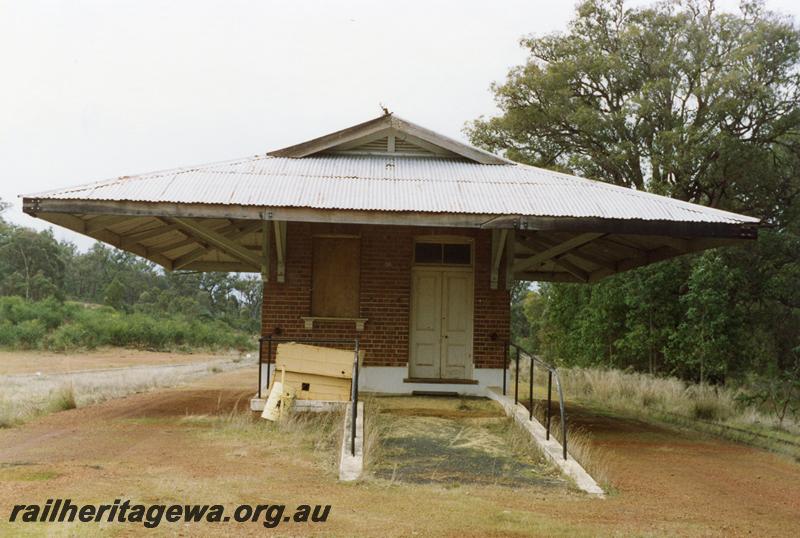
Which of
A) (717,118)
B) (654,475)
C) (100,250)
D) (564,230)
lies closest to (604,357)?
(717,118)

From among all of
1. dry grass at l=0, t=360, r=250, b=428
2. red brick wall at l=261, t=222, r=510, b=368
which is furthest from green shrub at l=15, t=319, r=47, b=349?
red brick wall at l=261, t=222, r=510, b=368

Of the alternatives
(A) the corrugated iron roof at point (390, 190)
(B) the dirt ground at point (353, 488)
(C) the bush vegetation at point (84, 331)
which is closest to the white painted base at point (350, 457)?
(B) the dirt ground at point (353, 488)

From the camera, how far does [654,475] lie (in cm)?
927

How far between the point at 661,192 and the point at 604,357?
554 centimetres

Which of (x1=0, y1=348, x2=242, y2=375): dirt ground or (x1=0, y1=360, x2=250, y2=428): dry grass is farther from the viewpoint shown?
(x1=0, y1=348, x2=242, y2=375): dirt ground

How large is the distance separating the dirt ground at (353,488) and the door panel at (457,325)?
9.50 ft

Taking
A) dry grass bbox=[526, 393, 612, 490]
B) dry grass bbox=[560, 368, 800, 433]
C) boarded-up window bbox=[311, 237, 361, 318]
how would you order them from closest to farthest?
dry grass bbox=[526, 393, 612, 490] < boarded-up window bbox=[311, 237, 361, 318] < dry grass bbox=[560, 368, 800, 433]

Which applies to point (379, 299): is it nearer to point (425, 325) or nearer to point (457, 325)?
point (425, 325)

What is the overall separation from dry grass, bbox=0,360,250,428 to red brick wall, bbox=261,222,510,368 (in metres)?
3.96

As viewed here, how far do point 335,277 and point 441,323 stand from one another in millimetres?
1957

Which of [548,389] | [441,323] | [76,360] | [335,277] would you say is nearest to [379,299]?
[335,277]

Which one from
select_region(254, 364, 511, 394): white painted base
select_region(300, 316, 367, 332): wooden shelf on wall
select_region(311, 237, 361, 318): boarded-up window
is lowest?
select_region(254, 364, 511, 394): white painted base

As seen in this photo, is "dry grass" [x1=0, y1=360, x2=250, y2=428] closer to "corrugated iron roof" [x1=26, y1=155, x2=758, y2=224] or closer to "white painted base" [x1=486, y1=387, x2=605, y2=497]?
"corrugated iron roof" [x1=26, y1=155, x2=758, y2=224]

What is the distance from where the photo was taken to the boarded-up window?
13.6 metres
